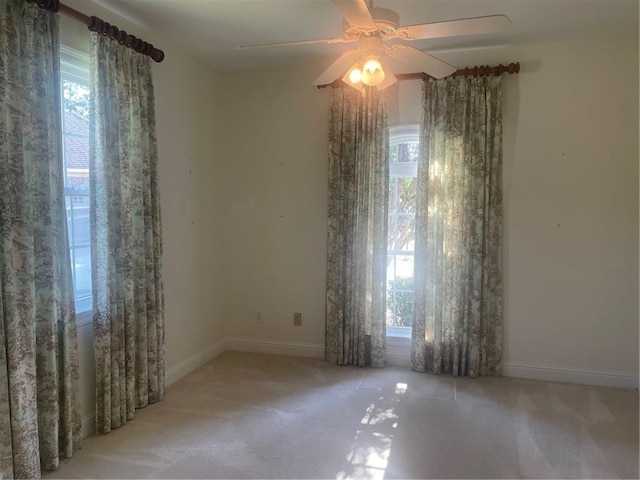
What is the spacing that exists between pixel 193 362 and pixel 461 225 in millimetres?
2556

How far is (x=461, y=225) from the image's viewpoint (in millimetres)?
3652

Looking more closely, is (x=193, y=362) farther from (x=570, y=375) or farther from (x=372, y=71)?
(x=570, y=375)

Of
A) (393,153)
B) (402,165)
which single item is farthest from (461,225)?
(393,153)

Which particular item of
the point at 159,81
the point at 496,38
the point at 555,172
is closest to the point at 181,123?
the point at 159,81

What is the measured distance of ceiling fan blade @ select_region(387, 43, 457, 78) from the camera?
2381 mm

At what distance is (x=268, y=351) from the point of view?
436cm

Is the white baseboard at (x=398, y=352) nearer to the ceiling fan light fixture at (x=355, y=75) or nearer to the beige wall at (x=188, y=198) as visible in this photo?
the beige wall at (x=188, y=198)

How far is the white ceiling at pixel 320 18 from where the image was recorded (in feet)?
9.30

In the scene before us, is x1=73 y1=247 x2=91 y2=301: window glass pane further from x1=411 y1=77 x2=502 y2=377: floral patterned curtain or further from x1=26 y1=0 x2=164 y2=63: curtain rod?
x1=411 y1=77 x2=502 y2=377: floral patterned curtain

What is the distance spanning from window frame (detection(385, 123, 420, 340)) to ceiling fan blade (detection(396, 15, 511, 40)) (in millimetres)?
1634

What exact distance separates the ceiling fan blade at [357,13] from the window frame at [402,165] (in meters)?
1.78

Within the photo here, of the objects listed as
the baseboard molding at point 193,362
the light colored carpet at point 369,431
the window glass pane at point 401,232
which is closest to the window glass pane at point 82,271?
the light colored carpet at point 369,431

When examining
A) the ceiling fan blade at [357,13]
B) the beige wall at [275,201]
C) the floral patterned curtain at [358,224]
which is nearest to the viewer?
the ceiling fan blade at [357,13]

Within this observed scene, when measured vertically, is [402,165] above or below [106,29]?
below
